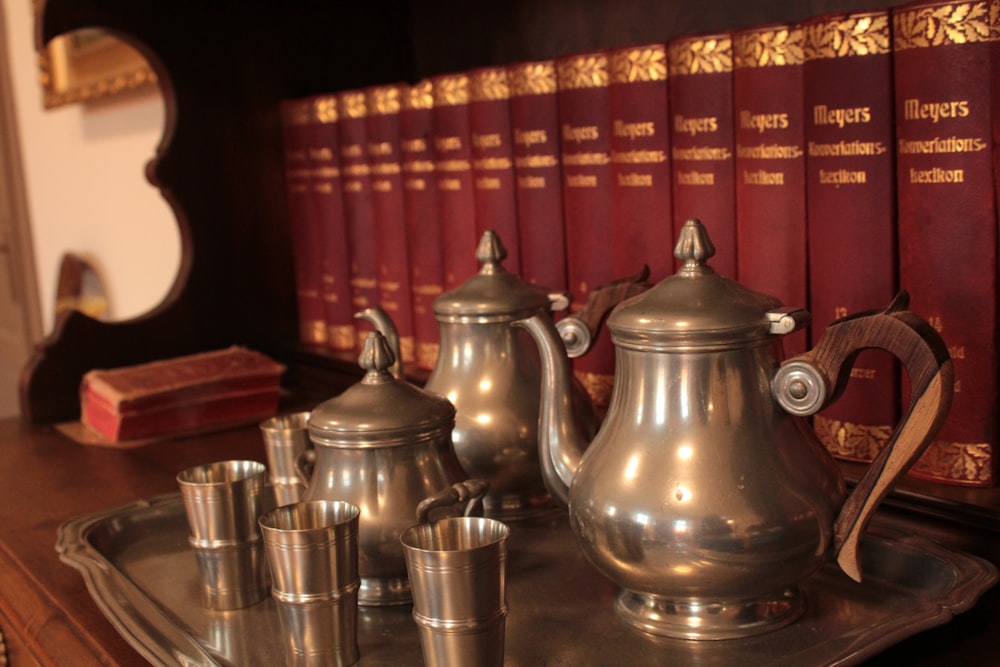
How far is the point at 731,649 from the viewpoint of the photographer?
1.70 feet

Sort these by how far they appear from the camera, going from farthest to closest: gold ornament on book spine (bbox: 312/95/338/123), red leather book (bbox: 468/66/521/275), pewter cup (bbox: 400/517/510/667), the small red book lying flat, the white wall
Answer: the white wall, gold ornament on book spine (bbox: 312/95/338/123), the small red book lying flat, red leather book (bbox: 468/66/521/275), pewter cup (bbox: 400/517/510/667)

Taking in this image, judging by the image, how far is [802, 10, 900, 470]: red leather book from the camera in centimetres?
64

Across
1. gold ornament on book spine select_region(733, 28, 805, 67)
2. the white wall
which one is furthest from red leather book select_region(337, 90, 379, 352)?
the white wall

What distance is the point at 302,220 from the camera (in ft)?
4.05

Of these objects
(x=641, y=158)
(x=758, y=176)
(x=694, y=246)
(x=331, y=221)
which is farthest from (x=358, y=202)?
(x=694, y=246)

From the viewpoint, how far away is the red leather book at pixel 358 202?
1111 mm

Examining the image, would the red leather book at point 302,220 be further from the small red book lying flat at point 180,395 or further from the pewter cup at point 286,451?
the pewter cup at point 286,451

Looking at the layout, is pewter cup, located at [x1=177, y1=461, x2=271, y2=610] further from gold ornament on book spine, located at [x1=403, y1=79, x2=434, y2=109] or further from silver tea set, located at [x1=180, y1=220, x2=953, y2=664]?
gold ornament on book spine, located at [x1=403, y1=79, x2=434, y2=109]

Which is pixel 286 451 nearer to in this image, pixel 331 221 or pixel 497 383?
pixel 497 383

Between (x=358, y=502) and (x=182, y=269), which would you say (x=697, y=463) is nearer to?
(x=358, y=502)

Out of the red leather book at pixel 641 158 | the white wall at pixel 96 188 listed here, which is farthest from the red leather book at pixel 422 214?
the white wall at pixel 96 188

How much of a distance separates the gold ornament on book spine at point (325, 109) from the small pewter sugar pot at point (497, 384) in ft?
1.50

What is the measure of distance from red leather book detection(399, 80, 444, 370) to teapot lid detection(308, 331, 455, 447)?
1.31 feet

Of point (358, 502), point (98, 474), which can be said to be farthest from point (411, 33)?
point (358, 502)
